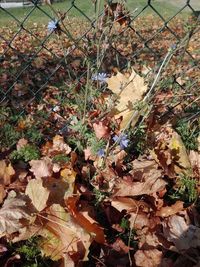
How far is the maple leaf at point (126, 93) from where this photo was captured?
2014 mm

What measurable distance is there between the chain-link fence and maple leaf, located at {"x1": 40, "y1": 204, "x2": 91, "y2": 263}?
69cm

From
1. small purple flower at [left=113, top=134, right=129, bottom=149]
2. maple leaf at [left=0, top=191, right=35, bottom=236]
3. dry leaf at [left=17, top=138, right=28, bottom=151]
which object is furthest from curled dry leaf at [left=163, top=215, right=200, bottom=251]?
dry leaf at [left=17, top=138, right=28, bottom=151]

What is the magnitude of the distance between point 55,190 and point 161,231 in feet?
1.69

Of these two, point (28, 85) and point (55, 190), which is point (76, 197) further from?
point (28, 85)

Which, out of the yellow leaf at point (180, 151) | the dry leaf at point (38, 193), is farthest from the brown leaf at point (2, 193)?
the yellow leaf at point (180, 151)

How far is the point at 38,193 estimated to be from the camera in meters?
1.70

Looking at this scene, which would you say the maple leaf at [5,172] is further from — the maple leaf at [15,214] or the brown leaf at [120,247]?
the brown leaf at [120,247]

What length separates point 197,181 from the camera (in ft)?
6.71

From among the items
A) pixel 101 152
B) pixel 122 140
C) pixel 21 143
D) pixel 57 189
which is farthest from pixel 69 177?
pixel 21 143

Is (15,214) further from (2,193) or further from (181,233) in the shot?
(181,233)

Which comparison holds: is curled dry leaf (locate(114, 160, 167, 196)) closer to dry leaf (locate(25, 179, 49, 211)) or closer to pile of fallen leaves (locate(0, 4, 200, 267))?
pile of fallen leaves (locate(0, 4, 200, 267))

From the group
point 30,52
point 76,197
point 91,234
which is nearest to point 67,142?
point 76,197

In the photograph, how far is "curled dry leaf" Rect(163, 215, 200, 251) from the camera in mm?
1766

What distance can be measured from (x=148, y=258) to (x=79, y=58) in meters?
2.94
